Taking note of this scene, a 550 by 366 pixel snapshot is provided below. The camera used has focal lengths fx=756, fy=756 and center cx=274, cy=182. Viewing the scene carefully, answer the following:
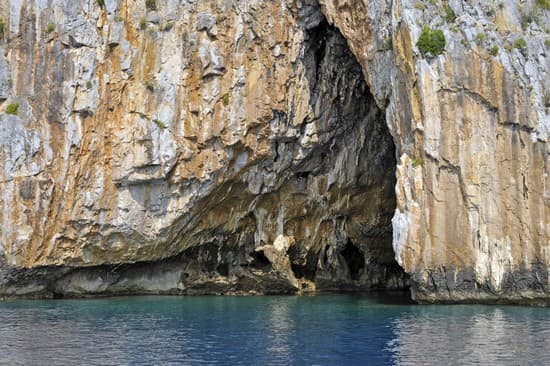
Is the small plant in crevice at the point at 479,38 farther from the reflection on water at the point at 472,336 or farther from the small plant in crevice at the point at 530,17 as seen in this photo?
the reflection on water at the point at 472,336

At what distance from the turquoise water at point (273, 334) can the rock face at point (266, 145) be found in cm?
365

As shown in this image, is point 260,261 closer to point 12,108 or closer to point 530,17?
point 12,108

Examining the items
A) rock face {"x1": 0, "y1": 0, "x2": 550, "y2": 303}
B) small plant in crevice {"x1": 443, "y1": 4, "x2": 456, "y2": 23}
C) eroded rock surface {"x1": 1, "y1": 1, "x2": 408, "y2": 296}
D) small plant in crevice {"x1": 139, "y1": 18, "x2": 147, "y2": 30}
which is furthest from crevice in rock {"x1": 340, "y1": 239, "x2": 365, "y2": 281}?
small plant in crevice {"x1": 139, "y1": 18, "x2": 147, "y2": 30}

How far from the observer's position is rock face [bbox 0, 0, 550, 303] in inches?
1346

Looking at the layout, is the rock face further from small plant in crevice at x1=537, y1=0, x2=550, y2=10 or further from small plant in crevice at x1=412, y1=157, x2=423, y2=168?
small plant in crevice at x1=412, y1=157, x2=423, y2=168

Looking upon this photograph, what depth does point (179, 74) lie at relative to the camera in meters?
40.0

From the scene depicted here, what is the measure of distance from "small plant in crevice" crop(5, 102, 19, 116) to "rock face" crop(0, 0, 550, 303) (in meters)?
0.08

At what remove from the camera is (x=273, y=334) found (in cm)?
2781

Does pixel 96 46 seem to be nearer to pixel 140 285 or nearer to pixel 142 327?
pixel 140 285

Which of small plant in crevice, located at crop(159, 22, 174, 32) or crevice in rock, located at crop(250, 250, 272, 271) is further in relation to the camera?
crevice in rock, located at crop(250, 250, 272, 271)

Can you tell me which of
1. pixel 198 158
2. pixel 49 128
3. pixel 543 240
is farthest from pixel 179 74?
pixel 543 240

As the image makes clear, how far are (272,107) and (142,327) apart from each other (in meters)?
15.1

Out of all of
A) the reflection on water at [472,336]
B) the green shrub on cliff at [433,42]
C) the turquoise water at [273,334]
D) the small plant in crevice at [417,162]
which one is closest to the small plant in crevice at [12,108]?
the turquoise water at [273,334]

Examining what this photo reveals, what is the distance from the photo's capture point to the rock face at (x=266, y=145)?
112 feet
